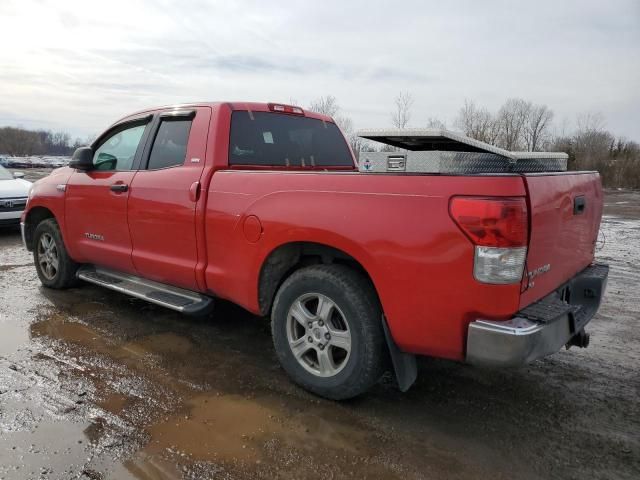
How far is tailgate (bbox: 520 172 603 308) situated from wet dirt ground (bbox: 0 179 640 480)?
2.77 ft

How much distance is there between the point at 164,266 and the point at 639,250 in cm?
875

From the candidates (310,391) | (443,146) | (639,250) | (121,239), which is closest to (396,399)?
(310,391)

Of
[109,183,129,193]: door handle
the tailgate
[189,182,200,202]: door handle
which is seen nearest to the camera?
the tailgate

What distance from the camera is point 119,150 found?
15.9ft

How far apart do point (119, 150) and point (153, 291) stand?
1.57 metres

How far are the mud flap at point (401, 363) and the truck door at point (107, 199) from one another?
2692 millimetres

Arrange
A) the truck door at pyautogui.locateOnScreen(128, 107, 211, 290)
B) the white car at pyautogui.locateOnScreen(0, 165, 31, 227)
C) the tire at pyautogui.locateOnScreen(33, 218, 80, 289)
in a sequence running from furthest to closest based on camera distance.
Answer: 1. the white car at pyautogui.locateOnScreen(0, 165, 31, 227)
2. the tire at pyautogui.locateOnScreen(33, 218, 80, 289)
3. the truck door at pyautogui.locateOnScreen(128, 107, 211, 290)

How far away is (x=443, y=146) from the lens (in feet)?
10.6

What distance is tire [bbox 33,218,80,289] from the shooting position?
541 cm

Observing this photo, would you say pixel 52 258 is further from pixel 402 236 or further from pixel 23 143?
pixel 23 143

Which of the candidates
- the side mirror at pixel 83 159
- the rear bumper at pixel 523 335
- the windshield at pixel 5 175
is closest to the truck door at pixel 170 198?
the side mirror at pixel 83 159

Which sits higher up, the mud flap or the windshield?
the windshield

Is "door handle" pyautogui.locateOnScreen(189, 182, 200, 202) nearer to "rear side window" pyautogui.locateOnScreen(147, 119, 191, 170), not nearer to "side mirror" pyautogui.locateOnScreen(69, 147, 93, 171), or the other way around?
"rear side window" pyautogui.locateOnScreen(147, 119, 191, 170)

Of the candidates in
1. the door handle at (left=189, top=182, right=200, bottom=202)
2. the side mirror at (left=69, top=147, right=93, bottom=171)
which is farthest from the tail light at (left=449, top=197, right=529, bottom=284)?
the side mirror at (left=69, top=147, right=93, bottom=171)
